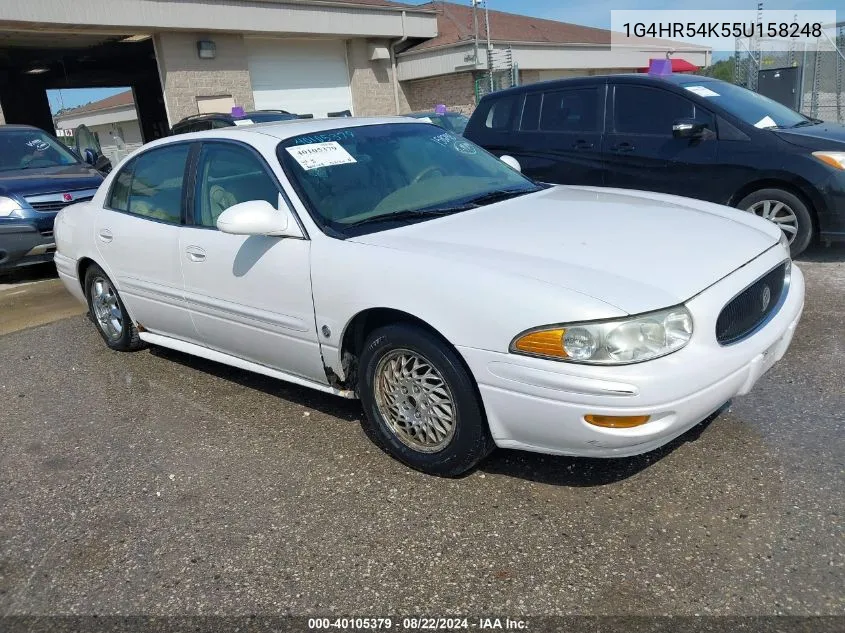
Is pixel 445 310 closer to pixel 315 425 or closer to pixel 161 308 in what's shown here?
pixel 315 425

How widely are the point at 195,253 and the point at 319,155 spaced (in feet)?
2.90

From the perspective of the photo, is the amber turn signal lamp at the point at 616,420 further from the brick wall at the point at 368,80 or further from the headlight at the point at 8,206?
the brick wall at the point at 368,80

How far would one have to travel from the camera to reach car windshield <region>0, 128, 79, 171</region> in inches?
335

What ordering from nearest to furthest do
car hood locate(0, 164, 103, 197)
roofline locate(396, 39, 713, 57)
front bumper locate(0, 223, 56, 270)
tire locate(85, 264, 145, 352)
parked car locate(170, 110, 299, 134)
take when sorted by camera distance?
tire locate(85, 264, 145, 352), front bumper locate(0, 223, 56, 270), car hood locate(0, 164, 103, 197), parked car locate(170, 110, 299, 134), roofline locate(396, 39, 713, 57)

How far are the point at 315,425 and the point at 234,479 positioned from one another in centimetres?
58

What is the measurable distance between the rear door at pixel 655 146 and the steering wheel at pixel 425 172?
3.27 meters

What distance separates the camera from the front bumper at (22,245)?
283 inches

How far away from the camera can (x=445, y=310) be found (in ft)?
9.14

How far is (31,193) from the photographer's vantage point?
7.47 metres

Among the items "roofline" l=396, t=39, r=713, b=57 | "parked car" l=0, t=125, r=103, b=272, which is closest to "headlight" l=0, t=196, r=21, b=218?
"parked car" l=0, t=125, r=103, b=272

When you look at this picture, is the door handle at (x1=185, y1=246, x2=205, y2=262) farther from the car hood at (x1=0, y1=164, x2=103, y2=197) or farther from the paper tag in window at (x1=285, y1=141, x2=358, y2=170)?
the car hood at (x1=0, y1=164, x2=103, y2=197)

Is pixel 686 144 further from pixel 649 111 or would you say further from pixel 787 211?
pixel 787 211

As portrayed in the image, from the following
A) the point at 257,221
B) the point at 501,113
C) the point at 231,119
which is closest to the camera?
the point at 257,221

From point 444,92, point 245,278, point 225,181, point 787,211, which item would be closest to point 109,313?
point 225,181
